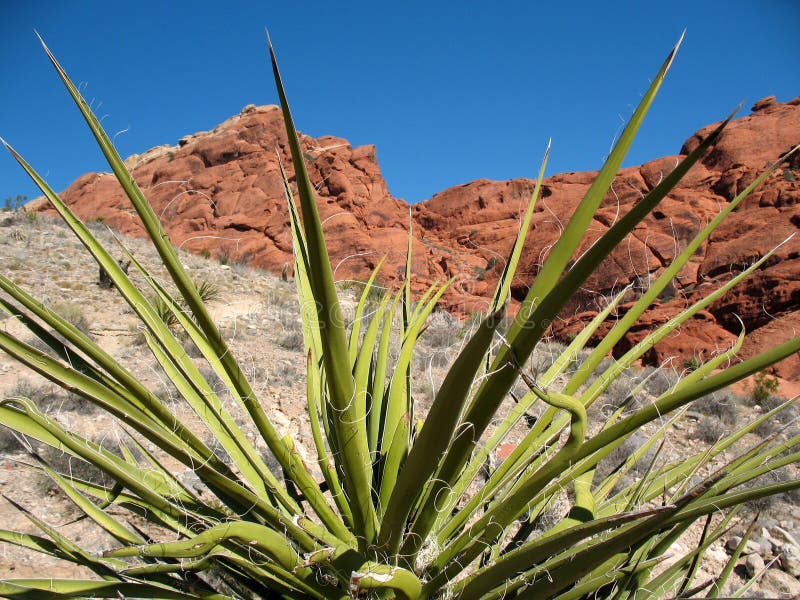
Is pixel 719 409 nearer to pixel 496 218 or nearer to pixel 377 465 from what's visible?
pixel 377 465

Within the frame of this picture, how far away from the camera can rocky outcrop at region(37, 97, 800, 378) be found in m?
13.1

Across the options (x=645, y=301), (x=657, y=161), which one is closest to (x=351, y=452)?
(x=645, y=301)

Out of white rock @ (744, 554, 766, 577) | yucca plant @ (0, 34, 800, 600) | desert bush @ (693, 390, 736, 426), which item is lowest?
white rock @ (744, 554, 766, 577)

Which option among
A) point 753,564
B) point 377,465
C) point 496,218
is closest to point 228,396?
point 377,465

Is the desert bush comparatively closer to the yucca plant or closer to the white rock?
the white rock

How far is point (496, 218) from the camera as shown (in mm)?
30844

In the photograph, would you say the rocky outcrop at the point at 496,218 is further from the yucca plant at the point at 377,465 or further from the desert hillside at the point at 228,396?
the yucca plant at the point at 377,465

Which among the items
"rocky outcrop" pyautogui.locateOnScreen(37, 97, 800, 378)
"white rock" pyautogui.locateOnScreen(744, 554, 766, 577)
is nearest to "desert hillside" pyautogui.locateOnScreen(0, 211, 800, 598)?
"white rock" pyautogui.locateOnScreen(744, 554, 766, 577)

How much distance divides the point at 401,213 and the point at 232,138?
38.8 feet

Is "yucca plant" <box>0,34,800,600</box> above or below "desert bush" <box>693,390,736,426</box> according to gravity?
above

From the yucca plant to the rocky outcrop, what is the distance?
8083mm

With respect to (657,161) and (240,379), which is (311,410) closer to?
(240,379)

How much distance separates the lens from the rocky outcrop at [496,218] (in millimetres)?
13102

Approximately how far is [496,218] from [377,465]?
30.2 m
